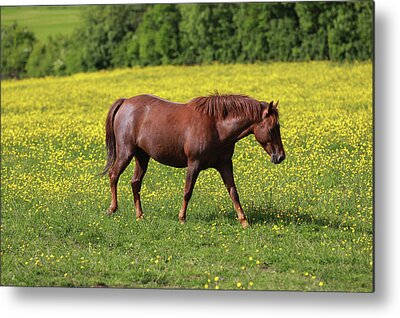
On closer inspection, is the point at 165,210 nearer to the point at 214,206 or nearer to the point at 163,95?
the point at 214,206

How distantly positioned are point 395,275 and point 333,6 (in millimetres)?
2010

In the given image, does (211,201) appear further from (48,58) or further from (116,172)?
(48,58)

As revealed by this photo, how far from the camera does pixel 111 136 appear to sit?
24.7 feet

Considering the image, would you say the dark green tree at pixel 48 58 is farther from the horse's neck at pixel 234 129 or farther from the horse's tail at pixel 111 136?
the horse's neck at pixel 234 129

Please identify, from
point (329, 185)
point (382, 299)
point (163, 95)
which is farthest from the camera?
point (163, 95)

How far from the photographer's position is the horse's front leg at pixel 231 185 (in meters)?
7.14

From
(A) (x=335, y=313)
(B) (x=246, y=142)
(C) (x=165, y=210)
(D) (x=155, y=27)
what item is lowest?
(A) (x=335, y=313)

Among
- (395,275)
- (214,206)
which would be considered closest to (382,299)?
(395,275)

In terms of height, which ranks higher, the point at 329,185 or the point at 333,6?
the point at 333,6

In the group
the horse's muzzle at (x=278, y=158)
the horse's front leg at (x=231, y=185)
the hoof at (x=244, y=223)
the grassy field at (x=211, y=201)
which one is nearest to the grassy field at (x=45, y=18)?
the grassy field at (x=211, y=201)

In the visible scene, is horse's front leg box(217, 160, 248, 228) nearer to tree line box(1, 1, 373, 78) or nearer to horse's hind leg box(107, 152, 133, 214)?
horse's hind leg box(107, 152, 133, 214)

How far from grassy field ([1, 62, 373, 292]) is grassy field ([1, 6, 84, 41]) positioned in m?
0.52

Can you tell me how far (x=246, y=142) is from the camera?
716cm

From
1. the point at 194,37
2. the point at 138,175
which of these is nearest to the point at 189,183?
the point at 138,175
